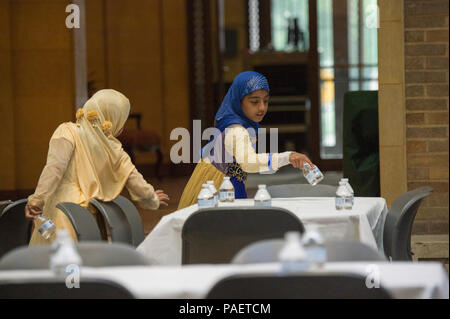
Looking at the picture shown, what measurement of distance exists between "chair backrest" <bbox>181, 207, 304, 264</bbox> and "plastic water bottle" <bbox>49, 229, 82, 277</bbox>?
1.20 meters

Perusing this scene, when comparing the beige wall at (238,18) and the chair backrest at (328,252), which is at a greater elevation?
the beige wall at (238,18)

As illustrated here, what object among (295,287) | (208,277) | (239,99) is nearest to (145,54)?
(239,99)

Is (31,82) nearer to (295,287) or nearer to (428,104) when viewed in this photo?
(428,104)

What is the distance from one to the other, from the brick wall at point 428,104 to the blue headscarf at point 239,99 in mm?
1876

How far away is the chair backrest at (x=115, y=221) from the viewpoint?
4257mm

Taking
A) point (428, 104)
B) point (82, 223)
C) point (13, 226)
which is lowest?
point (13, 226)

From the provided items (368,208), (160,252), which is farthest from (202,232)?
(368,208)

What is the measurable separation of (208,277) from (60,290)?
40cm

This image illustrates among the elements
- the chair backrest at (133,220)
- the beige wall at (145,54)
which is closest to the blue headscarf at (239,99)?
the chair backrest at (133,220)

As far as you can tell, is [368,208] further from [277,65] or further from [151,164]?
[277,65]

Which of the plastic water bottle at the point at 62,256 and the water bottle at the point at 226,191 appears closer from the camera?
the plastic water bottle at the point at 62,256

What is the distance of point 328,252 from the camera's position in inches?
107

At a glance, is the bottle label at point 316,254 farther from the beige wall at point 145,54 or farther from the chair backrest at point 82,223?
the beige wall at point 145,54

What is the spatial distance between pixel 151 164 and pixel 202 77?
151cm
